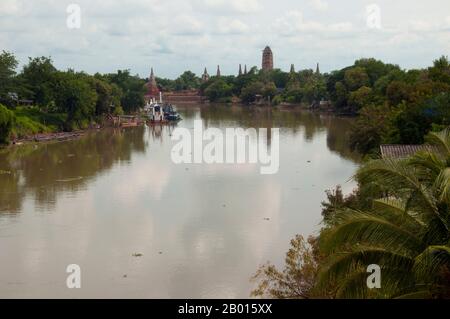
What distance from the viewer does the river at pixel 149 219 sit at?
43.7 ft

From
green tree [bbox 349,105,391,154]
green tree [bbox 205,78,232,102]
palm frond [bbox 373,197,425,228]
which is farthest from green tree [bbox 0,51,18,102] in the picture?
green tree [bbox 205,78,232,102]

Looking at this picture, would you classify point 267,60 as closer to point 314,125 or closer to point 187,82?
point 187,82

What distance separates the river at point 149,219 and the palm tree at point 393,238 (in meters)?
6.94

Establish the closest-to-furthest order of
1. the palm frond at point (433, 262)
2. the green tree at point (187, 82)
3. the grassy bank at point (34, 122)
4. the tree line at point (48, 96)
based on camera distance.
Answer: the palm frond at point (433, 262)
the grassy bank at point (34, 122)
the tree line at point (48, 96)
the green tree at point (187, 82)

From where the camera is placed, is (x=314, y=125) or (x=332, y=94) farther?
(x=332, y=94)

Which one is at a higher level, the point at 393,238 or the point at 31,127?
the point at 393,238

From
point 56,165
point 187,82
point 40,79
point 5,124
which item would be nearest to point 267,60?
point 187,82

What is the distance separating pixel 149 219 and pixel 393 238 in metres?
13.5

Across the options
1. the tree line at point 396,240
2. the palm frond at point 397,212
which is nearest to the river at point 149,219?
the palm frond at point 397,212

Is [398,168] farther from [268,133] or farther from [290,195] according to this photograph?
[268,133]

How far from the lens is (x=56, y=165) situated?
29.9 meters

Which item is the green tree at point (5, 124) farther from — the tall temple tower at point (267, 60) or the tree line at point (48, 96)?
the tall temple tower at point (267, 60)

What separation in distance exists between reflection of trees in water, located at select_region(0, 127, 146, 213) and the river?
0.25ft

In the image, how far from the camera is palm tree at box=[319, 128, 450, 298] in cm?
554
